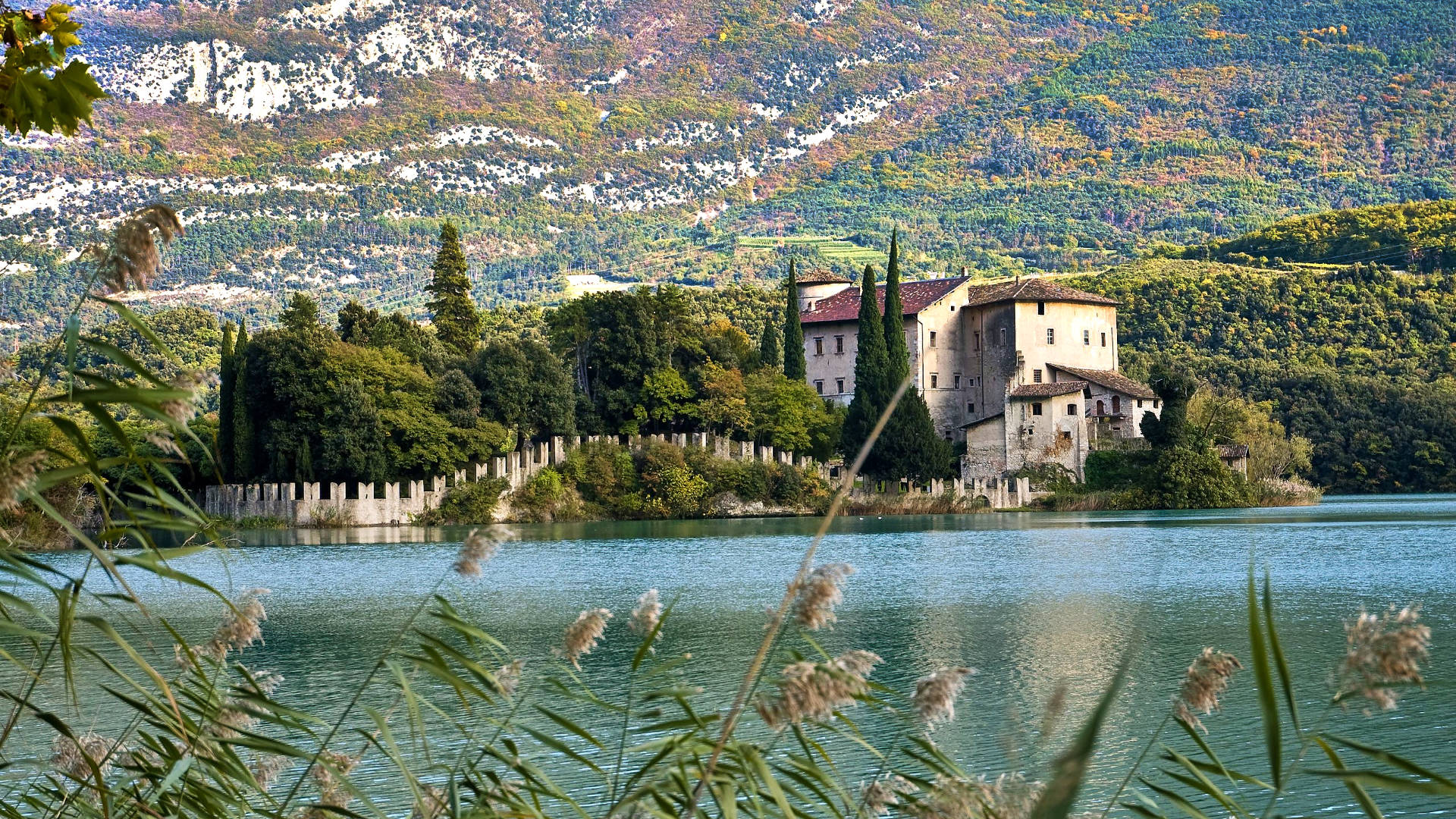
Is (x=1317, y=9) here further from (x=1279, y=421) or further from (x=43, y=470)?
(x=43, y=470)

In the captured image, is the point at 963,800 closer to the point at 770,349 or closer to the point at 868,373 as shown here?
the point at 868,373

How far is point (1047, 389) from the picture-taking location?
4916 cm

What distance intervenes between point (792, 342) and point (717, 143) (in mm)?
130700

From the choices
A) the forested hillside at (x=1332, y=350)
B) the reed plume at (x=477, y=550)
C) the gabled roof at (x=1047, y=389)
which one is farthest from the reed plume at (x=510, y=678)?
the forested hillside at (x=1332, y=350)

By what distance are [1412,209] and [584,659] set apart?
248 feet

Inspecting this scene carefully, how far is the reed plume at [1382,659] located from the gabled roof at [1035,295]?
164ft

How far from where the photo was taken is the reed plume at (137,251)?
114 inches

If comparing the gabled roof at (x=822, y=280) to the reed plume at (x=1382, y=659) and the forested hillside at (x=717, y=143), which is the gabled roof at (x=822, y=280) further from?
the forested hillside at (x=717, y=143)

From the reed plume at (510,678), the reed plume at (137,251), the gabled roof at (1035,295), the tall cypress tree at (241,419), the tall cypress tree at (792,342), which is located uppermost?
the gabled roof at (1035,295)

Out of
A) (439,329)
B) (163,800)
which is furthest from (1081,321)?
(163,800)

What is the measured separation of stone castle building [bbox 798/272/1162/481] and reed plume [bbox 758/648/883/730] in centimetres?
4651

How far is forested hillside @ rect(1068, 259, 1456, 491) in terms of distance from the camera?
5516cm

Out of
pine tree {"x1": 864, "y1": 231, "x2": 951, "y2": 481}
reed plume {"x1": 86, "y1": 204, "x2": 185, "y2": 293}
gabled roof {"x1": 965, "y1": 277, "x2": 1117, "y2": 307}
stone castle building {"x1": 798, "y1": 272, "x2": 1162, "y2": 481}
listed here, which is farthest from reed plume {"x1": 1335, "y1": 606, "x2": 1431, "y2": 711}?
gabled roof {"x1": 965, "y1": 277, "x2": 1117, "y2": 307}

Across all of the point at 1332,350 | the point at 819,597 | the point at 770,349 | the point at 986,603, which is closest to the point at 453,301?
the point at 770,349
